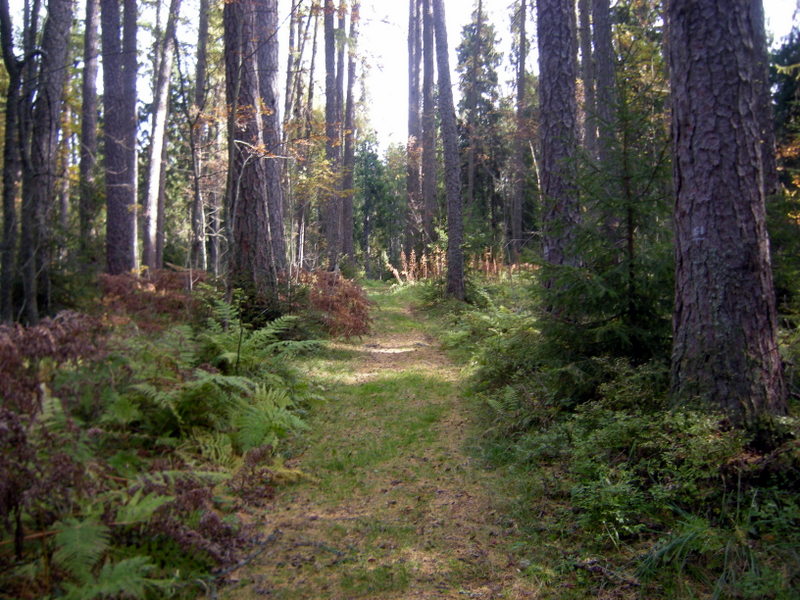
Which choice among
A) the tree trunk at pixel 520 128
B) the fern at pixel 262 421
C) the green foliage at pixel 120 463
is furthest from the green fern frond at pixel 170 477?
the tree trunk at pixel 520 128

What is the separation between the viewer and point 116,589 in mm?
2461

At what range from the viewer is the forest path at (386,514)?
3.08 m

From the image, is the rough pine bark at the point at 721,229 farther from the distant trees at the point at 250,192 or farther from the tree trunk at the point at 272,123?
the tree trunk at the point at 272,123

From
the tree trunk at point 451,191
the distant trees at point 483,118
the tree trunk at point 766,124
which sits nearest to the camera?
the tree trunk at point 766,124

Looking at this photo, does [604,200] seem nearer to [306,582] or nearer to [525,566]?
[525,566]

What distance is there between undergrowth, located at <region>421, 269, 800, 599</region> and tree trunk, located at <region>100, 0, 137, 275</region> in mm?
10643

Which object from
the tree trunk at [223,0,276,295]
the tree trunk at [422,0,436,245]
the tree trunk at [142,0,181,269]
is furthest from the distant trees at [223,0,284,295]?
the tree trunk at [422,0,436,245]

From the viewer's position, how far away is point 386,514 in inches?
155

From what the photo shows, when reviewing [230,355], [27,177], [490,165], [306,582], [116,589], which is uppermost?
[490,165]

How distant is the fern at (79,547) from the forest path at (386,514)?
69 centimetres

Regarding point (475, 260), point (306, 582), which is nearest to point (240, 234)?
point (306, 582)

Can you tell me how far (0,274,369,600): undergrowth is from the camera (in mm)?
2625

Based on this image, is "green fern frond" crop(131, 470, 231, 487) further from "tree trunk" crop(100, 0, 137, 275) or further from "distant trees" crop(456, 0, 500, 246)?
"distant trees" crop(456, 0, 500, 246)

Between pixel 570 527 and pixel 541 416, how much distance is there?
5.45 feet
